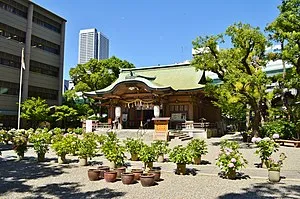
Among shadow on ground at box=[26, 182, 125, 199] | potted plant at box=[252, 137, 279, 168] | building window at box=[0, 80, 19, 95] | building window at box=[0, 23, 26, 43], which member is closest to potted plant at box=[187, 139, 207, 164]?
potted plant at box=[252, 137, 279, 168]

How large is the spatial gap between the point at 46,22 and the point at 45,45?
3398 millimetres

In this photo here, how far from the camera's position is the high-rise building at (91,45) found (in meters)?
68.6

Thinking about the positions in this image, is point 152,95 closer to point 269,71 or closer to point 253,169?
point 253,169

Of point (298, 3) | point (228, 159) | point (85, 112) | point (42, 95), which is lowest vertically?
point (228, 159)

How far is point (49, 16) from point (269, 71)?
3220cm

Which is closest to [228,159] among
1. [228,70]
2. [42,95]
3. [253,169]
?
[253,169]

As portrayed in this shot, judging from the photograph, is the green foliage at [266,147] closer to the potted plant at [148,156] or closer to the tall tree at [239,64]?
the potted plant at [148,156]

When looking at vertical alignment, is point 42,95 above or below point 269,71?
below

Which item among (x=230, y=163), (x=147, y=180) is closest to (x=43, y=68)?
(x=147, y=180)

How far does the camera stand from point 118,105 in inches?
1061

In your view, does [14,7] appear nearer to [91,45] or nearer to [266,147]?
[91,45]

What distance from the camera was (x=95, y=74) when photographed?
3469 cm

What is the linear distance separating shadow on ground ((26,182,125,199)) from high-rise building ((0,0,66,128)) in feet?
93.1

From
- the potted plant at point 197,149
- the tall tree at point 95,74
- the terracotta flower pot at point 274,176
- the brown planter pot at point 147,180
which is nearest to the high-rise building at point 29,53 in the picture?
the tall tree at point 95,74
